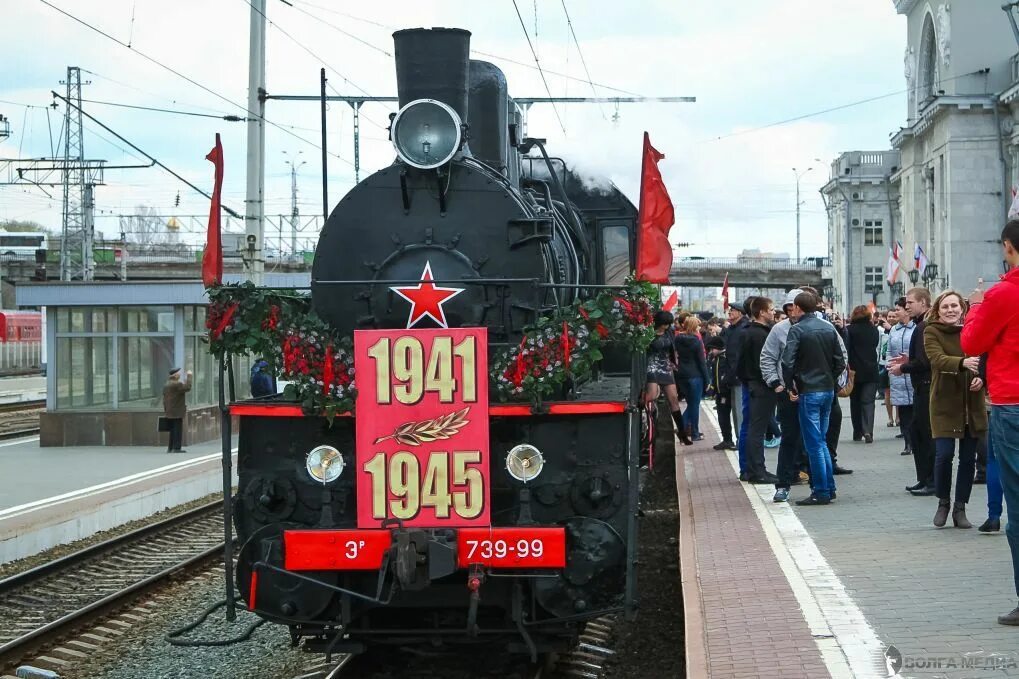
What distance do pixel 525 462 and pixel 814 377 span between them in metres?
4.32

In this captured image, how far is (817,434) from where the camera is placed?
986 centimetres

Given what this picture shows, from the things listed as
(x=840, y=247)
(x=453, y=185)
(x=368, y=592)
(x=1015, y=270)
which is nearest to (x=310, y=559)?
(x=368, y=592)

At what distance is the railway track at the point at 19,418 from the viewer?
82.3ft

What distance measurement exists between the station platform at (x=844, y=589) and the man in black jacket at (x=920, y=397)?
0.24m

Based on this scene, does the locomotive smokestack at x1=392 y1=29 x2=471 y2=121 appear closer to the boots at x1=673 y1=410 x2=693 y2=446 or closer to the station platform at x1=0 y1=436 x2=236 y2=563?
the station platform at x1=0 y1=436 x2=236 y2=563

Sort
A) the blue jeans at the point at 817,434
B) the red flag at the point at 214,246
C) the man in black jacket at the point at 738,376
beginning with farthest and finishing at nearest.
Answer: the man in black jacket at the point at 738,376 → the blue jeans at the point at 817,434 → the red flag at the point at 214,246

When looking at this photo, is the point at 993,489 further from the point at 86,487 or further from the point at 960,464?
the point at 86,487

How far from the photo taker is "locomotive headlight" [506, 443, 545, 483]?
641 centimetres

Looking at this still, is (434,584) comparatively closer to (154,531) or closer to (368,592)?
(368,592)

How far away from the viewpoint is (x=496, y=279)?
22.7 feet

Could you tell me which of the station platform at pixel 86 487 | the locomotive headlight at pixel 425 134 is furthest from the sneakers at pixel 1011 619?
the station platform at pixel 86 487

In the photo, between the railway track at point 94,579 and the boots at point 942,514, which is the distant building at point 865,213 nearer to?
the railway track at point 94,579

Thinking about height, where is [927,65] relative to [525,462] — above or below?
above

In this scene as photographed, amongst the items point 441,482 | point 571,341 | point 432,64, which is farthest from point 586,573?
point 432,64
